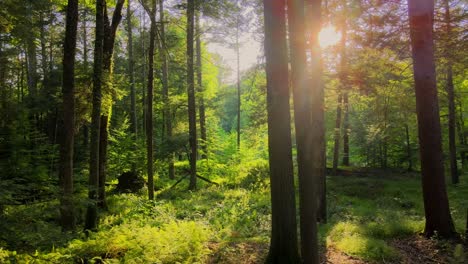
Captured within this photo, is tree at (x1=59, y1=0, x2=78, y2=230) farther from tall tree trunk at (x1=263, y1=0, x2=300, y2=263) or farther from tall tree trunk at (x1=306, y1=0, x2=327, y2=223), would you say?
tall tree trunk at (x1=306, y1=0, x2=327, y2=223)

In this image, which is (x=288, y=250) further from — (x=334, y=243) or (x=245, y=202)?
(x=245, y=202)

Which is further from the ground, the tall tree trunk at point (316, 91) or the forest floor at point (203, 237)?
the tall tree trunk at point (316, 91)

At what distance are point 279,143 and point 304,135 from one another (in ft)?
1.40

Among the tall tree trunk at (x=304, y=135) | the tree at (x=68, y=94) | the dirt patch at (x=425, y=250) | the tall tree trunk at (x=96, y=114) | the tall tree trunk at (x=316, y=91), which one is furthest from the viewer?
the tall tree trunk at (x=96, y=114)

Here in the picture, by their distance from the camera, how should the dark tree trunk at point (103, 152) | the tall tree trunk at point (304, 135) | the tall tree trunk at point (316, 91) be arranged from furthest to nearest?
the dark tree trunk at point (103, 152) < the tall tree trunk at point (316, 91) < the tall tree trunk at point (304, 135)

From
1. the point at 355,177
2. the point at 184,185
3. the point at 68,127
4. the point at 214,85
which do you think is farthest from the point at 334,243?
the point at 214,85

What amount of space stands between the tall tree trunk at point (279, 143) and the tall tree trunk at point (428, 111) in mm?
3958

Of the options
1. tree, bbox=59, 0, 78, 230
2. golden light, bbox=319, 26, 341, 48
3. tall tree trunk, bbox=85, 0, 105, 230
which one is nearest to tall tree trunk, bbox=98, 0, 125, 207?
tall tree trunk, bbox=85, 0, 105, 230

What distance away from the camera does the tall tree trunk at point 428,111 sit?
23.7ft

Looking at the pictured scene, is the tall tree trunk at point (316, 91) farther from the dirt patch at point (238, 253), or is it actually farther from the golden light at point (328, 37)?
the golden light at point (328, 37)

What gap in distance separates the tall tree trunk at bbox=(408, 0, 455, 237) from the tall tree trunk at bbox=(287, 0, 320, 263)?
12.0 ft

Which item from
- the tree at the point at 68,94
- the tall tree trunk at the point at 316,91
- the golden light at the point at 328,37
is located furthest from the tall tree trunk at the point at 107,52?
the golden light at the point at 328,37

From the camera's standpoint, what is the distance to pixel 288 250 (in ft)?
→ 17.2

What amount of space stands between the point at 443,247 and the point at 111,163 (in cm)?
1384
